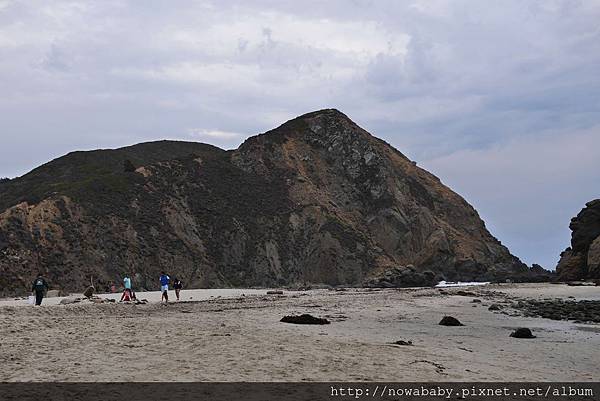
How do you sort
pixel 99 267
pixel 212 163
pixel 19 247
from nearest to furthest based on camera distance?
pixel 19 247
pixel 99 267
pixel 212 163

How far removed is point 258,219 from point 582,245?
4404cm

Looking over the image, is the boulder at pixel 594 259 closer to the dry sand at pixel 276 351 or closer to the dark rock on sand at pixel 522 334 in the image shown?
the dry sand at pixel 276 351

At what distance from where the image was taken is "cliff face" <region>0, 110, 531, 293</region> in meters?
63.1

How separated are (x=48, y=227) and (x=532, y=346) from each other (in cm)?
5581

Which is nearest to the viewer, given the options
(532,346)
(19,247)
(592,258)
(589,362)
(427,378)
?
(427,378)

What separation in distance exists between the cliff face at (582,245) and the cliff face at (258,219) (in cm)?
642

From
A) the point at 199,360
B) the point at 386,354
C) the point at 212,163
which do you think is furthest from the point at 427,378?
the point at 212,163

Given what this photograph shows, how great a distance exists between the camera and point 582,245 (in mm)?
78000

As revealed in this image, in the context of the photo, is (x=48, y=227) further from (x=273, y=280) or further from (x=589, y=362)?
(x=589, y=362)

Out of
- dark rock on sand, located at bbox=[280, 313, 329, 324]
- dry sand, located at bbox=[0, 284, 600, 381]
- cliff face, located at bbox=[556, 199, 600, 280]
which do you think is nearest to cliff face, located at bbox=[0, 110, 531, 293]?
cliff face, located at bbox=[556, 199, 600, 280]

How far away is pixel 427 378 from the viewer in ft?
38.1

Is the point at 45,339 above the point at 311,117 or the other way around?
the other way around

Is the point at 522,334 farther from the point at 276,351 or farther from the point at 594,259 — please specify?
the point at 594,259

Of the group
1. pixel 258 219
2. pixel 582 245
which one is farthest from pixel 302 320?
pixel 582 245
